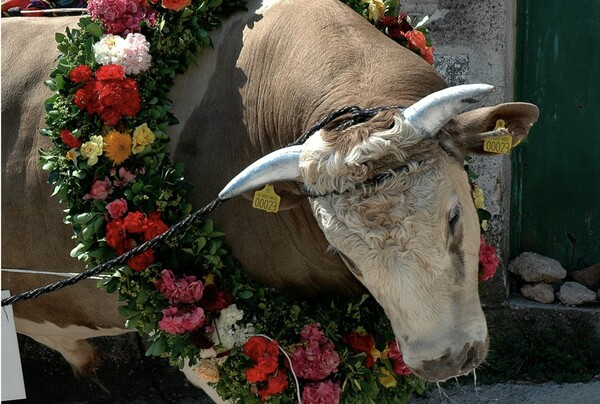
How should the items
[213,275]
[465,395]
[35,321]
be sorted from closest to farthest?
[213,275] → [35,321] → [465,395]

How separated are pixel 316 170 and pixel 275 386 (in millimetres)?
920

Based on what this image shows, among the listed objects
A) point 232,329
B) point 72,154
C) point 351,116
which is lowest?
point 232,329

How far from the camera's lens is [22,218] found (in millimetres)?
4398

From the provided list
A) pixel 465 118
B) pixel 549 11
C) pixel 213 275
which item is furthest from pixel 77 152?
pixel 549 11

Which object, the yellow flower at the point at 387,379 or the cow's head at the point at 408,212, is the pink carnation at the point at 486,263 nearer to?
Answer: the yellow flower at the point at 387,379

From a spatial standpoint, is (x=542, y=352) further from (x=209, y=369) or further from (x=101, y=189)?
(x=101, y=189)

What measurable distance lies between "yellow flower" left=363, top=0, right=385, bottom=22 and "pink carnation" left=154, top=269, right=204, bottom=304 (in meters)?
1.29

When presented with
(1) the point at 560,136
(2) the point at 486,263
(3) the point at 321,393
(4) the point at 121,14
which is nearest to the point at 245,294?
(3) the point at 321,393

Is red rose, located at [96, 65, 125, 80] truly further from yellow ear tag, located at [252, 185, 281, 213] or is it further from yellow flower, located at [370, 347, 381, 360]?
yellow flower, located at [370, 347, 381, 360]

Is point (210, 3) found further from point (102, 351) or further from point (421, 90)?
point (102, 351)

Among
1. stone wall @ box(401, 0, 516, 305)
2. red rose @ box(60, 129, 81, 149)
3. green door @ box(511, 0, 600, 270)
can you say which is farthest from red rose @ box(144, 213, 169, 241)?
green door @ box(511, 0, 600, 270)

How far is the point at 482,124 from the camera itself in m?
3.45

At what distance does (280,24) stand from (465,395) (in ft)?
8.05

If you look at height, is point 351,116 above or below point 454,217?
above
